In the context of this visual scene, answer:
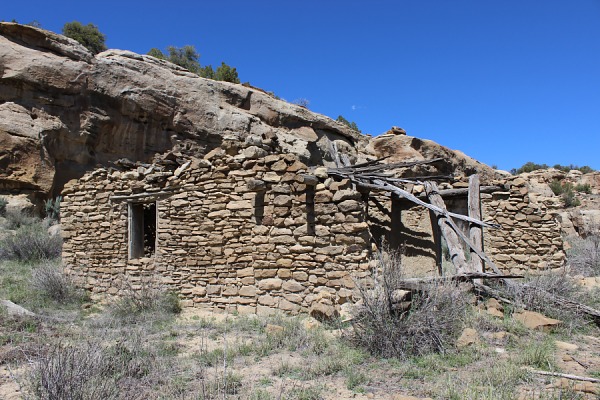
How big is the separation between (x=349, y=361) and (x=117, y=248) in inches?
209

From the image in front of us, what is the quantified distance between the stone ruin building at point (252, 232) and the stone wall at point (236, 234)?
0.02 metres

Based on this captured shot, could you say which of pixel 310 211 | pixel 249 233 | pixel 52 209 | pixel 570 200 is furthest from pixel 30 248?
pixel 570 200

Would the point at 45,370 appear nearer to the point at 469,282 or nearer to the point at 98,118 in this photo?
the point at 469,282

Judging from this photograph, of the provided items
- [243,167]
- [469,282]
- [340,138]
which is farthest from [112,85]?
[469,282]

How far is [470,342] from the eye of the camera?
425 centimetres

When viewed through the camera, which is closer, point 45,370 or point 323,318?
point 45,370

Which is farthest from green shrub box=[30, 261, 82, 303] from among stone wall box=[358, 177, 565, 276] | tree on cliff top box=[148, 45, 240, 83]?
tree on cliff top box=[148, 45, 240, 83]

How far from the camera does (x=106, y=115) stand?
15.0 metres

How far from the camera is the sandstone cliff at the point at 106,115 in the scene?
→ 1385 cm

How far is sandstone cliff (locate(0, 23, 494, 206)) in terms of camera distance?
1385 cm

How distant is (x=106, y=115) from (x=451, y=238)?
13.4 metres

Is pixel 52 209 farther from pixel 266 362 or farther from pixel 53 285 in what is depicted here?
pixel 266 362

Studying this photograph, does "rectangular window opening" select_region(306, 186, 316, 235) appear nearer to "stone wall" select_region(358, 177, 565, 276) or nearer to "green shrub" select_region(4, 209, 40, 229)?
"stone wall" select_region(358, 177, 565, 276)

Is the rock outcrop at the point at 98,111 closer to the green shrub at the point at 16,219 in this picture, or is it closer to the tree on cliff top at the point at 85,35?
the green shrub at the point at 16,219
